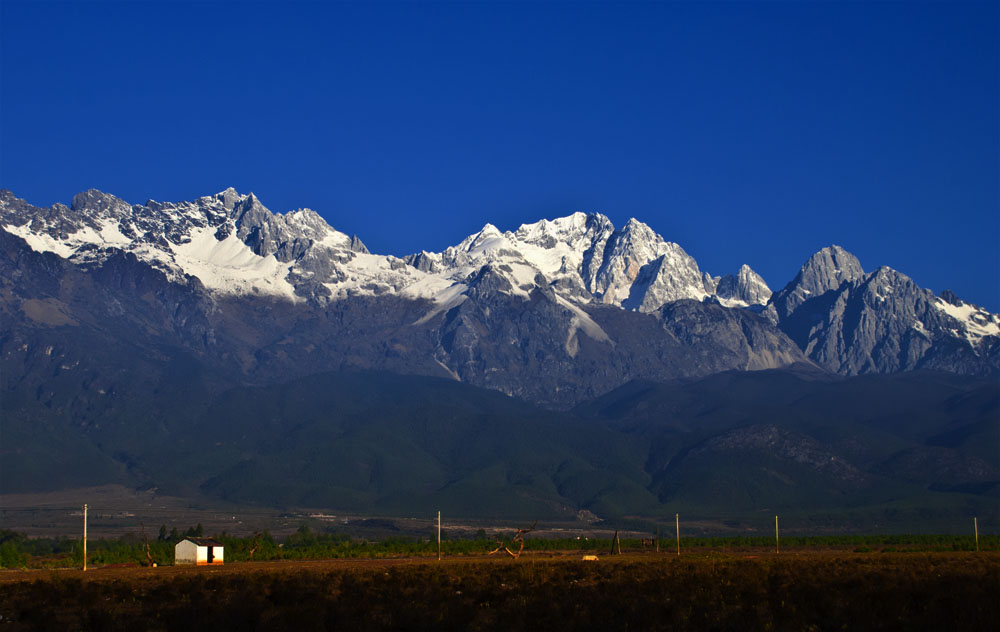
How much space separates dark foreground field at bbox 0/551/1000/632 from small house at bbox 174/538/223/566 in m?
48.6

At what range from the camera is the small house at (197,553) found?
14466cm

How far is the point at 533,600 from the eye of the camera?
2891 inches

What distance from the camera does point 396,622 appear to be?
218ft

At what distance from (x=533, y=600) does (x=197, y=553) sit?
8179cm

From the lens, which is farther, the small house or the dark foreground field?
the small house

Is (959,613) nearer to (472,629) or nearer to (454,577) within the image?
(472,629)

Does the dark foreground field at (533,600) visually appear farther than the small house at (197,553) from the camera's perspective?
No

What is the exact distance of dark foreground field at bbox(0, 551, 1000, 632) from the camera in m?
64.1

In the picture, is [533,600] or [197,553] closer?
[533,600]

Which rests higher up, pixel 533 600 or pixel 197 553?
pixel 197 553

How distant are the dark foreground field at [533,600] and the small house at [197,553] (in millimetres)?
48612

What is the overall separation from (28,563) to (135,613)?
8473 cm

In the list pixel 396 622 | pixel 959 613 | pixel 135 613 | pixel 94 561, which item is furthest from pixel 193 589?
pixel 94 561

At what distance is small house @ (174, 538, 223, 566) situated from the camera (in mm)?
144663
